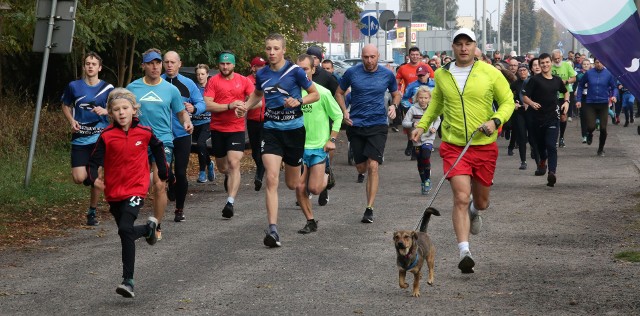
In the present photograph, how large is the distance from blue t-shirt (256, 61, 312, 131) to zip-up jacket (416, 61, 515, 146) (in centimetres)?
196

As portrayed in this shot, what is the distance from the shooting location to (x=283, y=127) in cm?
1184

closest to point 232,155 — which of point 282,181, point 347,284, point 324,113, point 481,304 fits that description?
point 324,113

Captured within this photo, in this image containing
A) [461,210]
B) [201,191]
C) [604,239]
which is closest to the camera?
[461,210]

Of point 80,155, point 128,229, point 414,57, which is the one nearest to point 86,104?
point 80,155

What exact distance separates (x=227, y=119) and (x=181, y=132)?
2028 mm

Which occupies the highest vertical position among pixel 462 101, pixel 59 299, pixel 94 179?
pixel 462 101

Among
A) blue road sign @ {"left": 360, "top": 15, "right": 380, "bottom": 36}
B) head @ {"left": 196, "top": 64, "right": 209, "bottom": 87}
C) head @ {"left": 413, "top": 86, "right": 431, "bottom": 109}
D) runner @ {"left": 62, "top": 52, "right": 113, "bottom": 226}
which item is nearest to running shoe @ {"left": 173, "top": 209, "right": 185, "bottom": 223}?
runner @ {"left": 62, "top": 52, "right": 113, "bottom": 226}

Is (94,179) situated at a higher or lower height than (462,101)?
lower

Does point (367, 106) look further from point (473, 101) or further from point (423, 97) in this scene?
point (423, 97)

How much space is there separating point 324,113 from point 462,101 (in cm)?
327

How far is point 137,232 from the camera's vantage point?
356 inches

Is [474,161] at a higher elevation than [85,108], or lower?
lower

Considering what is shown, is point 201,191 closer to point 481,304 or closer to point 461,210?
point 461,210

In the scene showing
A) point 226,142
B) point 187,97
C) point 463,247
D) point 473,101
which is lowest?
point 463,247
